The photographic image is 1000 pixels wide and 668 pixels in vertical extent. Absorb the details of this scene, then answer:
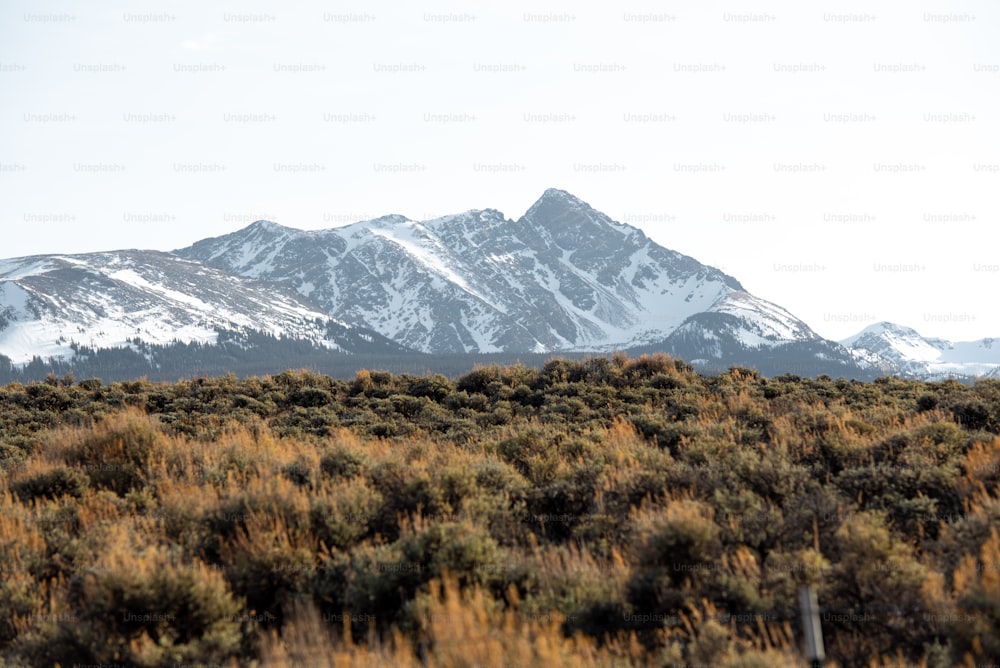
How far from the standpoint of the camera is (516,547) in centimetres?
734

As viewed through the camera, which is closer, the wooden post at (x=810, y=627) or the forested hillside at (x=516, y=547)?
the wooden post at (x=810, y=627)

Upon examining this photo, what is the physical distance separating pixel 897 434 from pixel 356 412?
13.1 metres

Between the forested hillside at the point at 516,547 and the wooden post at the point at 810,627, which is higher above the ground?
the wooden post at the point at 810,627

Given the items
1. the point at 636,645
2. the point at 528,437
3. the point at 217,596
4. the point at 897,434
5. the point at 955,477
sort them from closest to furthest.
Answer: the point at 636,645 → the point at 217,596 → the point at 955,477 → the point at 897,434 → the point at 528,437

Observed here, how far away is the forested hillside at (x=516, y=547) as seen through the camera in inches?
215

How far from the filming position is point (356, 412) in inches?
728

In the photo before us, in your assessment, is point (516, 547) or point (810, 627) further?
point (516, 547)

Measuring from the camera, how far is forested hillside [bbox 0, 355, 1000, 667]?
5.46m

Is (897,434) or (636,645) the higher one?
(897,434)

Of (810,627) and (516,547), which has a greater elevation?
(810,627)

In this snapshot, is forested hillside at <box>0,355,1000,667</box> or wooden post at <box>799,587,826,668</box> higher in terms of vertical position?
wooden post at <box>799,587,826,668</box>

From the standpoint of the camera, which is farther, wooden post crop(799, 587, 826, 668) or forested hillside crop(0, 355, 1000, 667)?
forested hillside crop(0, 355, 1000, 667)

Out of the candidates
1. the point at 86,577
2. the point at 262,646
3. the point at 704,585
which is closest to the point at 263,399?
the point at 86,577

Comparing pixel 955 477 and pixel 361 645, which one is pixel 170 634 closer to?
pixel 361 645
